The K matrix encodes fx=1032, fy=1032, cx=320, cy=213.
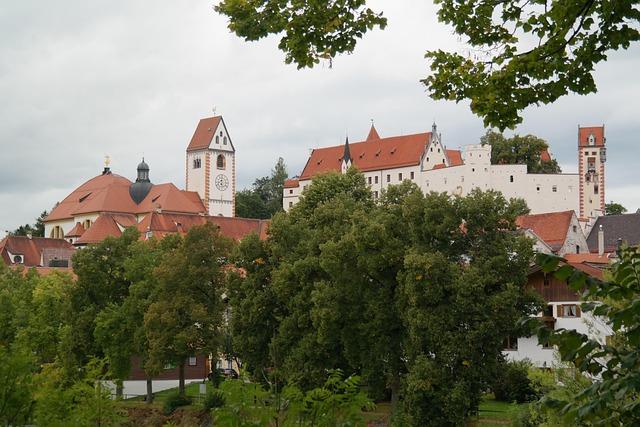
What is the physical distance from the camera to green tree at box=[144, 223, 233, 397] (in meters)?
51.7

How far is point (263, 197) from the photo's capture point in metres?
167

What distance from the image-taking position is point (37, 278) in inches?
2776

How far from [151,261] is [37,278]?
15251 millimetres

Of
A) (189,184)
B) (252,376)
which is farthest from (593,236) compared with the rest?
(189,184)

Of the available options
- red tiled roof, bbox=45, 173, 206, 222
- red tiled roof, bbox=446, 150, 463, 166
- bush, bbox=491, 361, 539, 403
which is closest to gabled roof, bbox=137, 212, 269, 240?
red tiled roof, bbox=45, 173, 206, 222

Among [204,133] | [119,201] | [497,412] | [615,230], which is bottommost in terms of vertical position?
[497,412]

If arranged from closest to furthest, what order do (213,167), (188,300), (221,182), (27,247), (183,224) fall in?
(188,300)
(27,247)
(183,224)
(213,167)
(221,182)

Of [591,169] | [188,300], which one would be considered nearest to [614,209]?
[591,169]

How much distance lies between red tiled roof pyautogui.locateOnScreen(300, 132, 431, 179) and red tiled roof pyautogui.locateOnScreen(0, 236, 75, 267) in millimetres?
33135

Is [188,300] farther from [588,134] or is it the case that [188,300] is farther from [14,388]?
[588,134]

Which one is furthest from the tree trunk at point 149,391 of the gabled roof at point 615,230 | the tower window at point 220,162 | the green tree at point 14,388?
the tower window at point 220,162

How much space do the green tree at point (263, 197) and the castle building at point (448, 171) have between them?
1628 centimetres

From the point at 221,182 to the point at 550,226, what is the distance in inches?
2816

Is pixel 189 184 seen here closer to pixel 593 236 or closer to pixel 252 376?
pixel 593 236
